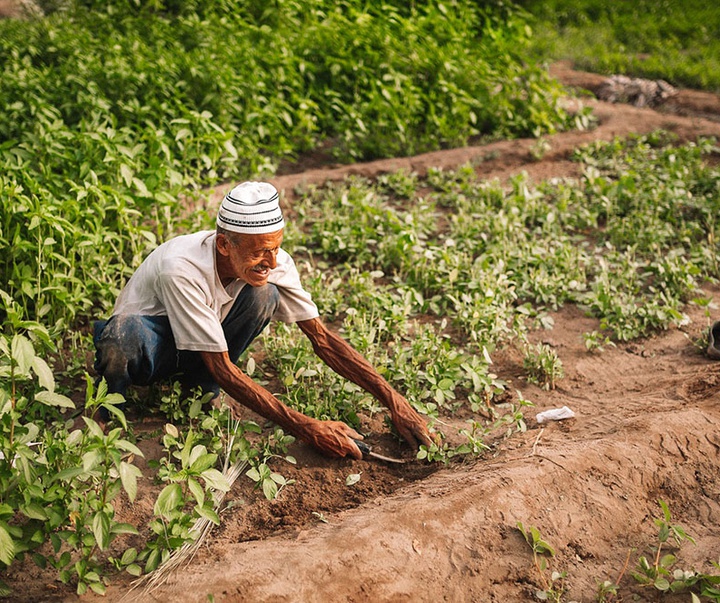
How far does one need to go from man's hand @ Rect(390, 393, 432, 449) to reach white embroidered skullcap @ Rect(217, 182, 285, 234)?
2.88ft

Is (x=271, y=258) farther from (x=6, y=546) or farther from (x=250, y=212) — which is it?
(x=6, y=546)

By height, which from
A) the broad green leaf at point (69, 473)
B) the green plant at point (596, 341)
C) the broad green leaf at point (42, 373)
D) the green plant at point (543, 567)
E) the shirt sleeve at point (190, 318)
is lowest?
the green plant at point (596, 341)

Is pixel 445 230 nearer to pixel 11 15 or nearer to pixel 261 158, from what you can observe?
pixel 261 158

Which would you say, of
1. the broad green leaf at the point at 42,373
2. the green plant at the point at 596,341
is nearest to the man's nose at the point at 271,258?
the broad green leaf at the point at 42,373

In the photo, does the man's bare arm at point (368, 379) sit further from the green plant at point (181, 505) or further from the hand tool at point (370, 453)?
the green plant at point (181, 505)

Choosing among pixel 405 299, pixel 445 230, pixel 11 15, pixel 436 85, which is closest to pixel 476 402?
pixel 405 299

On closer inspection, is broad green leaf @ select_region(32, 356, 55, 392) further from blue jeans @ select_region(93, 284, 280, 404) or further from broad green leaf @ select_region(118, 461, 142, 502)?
blue jeans @ select_region(93, 284, 280, 404)

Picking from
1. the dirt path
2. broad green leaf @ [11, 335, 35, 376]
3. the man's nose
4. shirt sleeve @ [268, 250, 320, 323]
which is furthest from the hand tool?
broad green leaf @ [11, 335, 35, 376]

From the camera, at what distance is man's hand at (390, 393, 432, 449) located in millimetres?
3246

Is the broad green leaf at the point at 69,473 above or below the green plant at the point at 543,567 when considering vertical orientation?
above

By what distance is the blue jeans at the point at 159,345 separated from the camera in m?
3.10

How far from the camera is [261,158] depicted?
553 centimetres

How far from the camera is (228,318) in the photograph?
10.8ft

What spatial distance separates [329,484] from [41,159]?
249 centimetres
